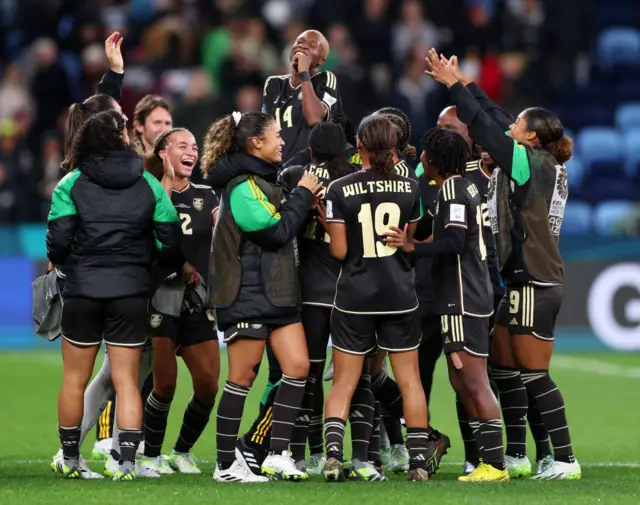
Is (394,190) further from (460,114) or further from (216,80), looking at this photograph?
(216,80)

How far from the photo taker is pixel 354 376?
732 cm

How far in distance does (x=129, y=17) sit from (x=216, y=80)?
186cm

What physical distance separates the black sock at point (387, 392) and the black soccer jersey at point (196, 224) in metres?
1.21

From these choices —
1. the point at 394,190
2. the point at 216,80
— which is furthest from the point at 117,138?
the point at 216,80

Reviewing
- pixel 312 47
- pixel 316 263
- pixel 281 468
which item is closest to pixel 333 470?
pixel 281 468

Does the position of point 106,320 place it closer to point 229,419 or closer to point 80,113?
point 229,419

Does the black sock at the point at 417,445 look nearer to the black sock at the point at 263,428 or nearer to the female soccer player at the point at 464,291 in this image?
the female soccer player at the point at 464,291

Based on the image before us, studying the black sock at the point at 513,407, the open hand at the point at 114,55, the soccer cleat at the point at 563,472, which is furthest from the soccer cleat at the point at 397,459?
the open hand at the point at 114,55

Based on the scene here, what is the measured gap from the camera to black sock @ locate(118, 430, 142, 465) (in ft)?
23.6

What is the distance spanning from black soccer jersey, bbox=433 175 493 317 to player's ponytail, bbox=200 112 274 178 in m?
1.09

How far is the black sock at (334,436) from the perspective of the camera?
7.14 meters

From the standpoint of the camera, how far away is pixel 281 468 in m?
7.20

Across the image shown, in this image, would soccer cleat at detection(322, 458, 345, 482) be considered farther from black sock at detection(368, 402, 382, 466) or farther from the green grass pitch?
black sock at detection(368, 402, 382, 466)

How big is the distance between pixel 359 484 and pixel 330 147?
1.89m
